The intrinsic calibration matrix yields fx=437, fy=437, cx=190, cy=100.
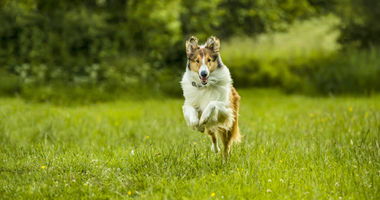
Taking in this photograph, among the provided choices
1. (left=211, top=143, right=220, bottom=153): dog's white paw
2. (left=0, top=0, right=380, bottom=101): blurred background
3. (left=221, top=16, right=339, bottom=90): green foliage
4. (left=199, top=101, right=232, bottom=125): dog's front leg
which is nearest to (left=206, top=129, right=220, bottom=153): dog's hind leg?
(left=211, top=143, right=220, bottom=153): dog's white paw

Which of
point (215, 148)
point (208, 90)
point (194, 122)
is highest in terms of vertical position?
point (208, 90)

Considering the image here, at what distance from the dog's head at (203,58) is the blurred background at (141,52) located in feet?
24.4

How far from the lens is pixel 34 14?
45.1 feet

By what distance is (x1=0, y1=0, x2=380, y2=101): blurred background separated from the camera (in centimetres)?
1308

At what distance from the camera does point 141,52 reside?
1457 centimetres

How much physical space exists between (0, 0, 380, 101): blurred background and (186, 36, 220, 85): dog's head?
24.4ft

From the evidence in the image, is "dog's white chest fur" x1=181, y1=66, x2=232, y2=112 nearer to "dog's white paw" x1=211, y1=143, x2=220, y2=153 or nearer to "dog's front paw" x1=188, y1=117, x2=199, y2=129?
"dog's front paw" x1=188, y1=117, x2=199, y2=129

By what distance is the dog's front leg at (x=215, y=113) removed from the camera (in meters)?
5.08

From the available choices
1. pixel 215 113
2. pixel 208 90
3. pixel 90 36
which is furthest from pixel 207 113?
pixel 90 36

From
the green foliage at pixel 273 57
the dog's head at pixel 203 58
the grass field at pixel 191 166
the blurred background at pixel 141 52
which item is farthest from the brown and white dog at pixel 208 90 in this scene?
the green foliage at pixel 273 57

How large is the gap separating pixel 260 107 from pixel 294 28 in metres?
9.35

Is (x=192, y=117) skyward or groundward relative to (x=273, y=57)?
skyward

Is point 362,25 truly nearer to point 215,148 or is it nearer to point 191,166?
point 215,148

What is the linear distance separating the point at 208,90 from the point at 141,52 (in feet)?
31.5
